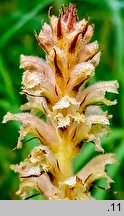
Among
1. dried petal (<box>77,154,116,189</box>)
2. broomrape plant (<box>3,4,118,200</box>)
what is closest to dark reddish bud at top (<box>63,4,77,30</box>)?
broomrape plant (<box>3,4,118,200</box>)

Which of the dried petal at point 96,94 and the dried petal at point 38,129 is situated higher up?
the dried petal at point 96,94

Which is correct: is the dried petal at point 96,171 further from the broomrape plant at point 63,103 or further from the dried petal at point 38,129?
the dried petal at point 38,129

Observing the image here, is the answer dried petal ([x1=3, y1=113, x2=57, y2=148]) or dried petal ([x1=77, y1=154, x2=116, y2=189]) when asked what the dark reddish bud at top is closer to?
Answer: dried petal ([x1=3, y1=113, x2=57, y2=148])

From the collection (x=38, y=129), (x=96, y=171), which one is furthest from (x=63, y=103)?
(x=96, y=171)

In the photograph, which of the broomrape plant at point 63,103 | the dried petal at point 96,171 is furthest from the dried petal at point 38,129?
the dried petal at point 96,171

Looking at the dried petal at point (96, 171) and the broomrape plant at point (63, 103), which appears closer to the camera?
the broomrape plant at point (63, 103)

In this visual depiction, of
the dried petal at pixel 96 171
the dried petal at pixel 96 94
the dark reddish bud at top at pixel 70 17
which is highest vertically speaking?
the dark reddish bud at top at pixel 70 17

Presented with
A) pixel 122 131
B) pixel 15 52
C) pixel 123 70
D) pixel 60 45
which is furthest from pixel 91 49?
Answer: pixel 15 52

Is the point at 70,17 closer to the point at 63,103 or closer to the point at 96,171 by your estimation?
the point at 63,103
